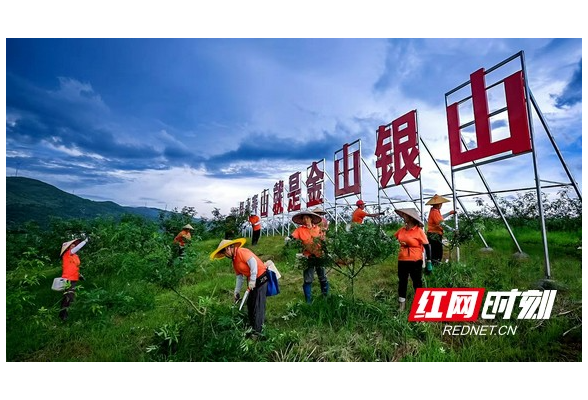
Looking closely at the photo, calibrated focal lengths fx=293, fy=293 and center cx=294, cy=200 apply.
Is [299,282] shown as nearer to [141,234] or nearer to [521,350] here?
[521,350]

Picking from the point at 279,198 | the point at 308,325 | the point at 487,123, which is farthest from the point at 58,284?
the point at 279,198

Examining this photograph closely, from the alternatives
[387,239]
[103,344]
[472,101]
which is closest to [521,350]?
[387,239]

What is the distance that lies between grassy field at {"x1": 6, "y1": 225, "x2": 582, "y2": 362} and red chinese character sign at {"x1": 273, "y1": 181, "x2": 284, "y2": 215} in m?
9.07

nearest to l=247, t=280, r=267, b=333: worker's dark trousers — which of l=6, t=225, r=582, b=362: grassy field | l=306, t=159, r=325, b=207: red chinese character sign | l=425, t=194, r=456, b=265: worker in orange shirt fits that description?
l=6, t=225, r=582, b=362: grassy field

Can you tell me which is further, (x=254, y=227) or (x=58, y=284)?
(x=254, y=227)

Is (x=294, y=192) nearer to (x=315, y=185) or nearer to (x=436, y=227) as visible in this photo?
(x=315, y=185)

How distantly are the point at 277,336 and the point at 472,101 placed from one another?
5531 mm

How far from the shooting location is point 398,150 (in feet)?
24.2

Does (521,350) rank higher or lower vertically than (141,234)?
lower

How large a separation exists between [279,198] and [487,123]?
1117cm

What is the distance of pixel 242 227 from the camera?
17484mm

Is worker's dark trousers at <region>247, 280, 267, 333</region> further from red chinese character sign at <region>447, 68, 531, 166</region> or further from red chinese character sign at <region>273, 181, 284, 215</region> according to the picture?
red chinese character sign at <region>273, 181, 284, 215</region>

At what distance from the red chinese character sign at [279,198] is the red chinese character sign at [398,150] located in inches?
304
